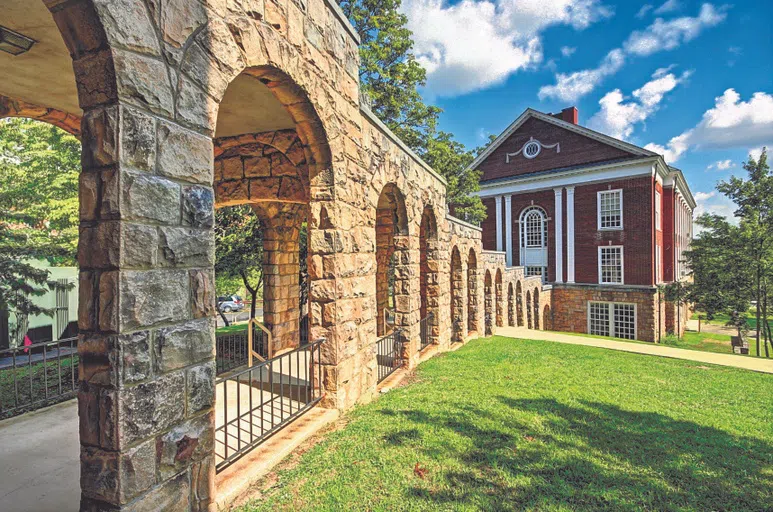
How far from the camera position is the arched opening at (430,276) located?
341 inches

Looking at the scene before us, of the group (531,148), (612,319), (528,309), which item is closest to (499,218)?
(531,148)

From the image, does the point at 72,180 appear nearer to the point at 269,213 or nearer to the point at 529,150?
the point at 269,213

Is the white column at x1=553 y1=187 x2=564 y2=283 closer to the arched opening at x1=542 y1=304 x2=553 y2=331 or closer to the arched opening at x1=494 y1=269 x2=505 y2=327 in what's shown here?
the arched opening at x1=542 y1=304 x2=553 y2=331

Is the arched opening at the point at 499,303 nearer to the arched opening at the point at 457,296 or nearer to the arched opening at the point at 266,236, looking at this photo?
the arched opening at the point at 457,296

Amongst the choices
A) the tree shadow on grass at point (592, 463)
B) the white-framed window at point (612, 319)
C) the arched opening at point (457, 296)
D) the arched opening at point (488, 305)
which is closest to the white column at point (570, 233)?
the white-framed window at point (612, 319)

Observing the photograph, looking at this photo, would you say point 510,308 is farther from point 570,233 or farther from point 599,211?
point 599,211

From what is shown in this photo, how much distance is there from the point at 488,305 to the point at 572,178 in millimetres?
12377

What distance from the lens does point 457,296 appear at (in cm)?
1088

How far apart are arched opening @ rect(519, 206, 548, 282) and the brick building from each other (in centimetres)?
6

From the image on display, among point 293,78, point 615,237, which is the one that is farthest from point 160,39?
point 615,237

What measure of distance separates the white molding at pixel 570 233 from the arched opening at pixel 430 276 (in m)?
17.1

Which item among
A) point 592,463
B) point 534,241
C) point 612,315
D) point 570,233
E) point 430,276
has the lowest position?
point 612,315

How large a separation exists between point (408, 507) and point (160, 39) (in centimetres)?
355

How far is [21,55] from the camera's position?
3.50 metres
